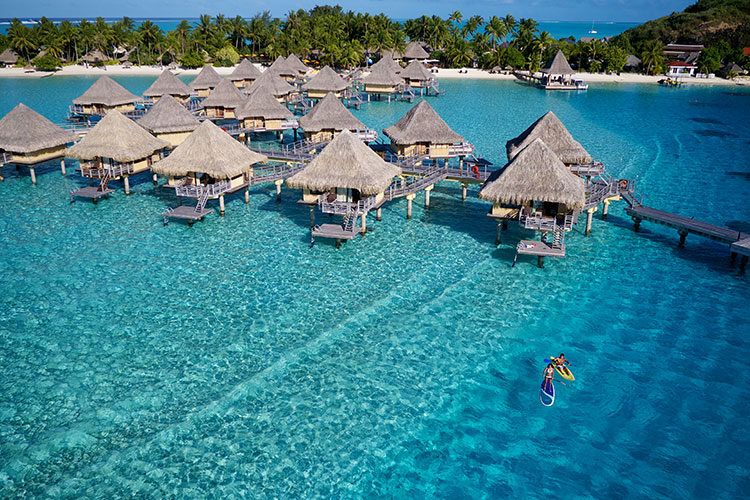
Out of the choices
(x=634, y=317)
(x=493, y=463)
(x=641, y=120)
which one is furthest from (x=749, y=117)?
(x=493, y=463)

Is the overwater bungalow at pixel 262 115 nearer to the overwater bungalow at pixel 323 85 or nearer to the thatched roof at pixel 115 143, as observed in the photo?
the thatched roof at pixel 115 143

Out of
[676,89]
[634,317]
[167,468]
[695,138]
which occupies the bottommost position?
[167,468]

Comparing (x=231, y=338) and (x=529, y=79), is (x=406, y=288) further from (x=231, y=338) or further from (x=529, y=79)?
(x=529, y=79)

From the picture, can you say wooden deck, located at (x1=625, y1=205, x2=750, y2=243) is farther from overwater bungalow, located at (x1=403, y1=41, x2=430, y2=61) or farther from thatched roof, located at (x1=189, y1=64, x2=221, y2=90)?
overwater bungalow, located at (x1=403, y1=41, x2=430, y2=61)

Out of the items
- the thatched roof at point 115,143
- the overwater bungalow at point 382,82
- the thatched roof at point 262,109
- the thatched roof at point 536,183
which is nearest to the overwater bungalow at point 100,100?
the thatched roof at point 262,109

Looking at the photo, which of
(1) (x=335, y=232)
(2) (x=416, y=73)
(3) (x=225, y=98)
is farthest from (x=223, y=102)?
(2) (x=416, y=73)

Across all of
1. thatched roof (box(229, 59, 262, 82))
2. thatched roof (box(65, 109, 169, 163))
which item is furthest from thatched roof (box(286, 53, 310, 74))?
thatched roof (box(65, 109, 169, 163))
